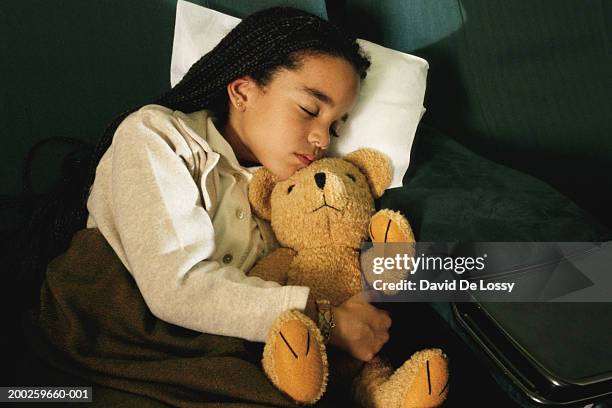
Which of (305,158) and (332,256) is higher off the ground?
(305,158)

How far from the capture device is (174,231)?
0.72 meters

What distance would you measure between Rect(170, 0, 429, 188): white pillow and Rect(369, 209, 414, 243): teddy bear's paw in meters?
0.23

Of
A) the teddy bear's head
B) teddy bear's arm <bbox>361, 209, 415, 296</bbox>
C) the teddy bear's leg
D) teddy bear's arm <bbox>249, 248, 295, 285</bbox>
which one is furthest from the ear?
the teddy bear's leg

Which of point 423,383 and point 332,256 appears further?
point 332,256

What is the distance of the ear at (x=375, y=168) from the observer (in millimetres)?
925

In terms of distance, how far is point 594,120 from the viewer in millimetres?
1357

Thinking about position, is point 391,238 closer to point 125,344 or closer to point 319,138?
point 319,138

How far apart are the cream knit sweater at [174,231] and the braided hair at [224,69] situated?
0.13m

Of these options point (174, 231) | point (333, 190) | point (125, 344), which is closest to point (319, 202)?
point (333, 190)

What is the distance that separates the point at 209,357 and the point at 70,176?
56 centimetres

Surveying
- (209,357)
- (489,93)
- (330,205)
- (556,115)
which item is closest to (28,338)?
(209,357)

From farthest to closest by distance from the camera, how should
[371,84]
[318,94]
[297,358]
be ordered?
[371,84], [318,94], [297,358]

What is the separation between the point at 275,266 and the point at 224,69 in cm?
45

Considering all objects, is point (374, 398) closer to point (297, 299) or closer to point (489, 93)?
point (297, 299)
